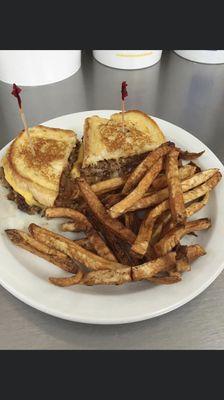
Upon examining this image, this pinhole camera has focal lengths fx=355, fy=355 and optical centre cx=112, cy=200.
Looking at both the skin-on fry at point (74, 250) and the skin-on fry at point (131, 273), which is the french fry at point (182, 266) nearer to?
the skin-on fry at point (131, 273)

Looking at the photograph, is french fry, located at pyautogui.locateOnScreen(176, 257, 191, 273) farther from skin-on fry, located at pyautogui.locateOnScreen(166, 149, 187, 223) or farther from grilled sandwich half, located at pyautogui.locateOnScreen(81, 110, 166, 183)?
grilled sandwich half, located at pyautogui.locateOnScreen(81, 110, 166, 183)

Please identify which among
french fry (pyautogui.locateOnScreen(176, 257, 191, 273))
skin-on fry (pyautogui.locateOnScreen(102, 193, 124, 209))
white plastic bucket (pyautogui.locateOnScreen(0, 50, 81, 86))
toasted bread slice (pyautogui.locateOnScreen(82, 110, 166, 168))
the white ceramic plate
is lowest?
the white ceramic plate

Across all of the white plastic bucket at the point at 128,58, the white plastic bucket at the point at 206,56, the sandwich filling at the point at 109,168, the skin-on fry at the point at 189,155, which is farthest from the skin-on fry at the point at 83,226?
the white plastic bucket at the point at 206,56

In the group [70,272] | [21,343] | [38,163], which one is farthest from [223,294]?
[38,163]

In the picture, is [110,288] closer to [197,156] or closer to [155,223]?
[155,223]

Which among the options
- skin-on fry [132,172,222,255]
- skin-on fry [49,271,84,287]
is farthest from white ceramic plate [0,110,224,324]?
skin-on fry [132,172,222,255]

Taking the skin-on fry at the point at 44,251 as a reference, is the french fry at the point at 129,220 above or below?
above

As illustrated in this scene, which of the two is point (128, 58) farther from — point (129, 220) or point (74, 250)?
point (74, 250)
